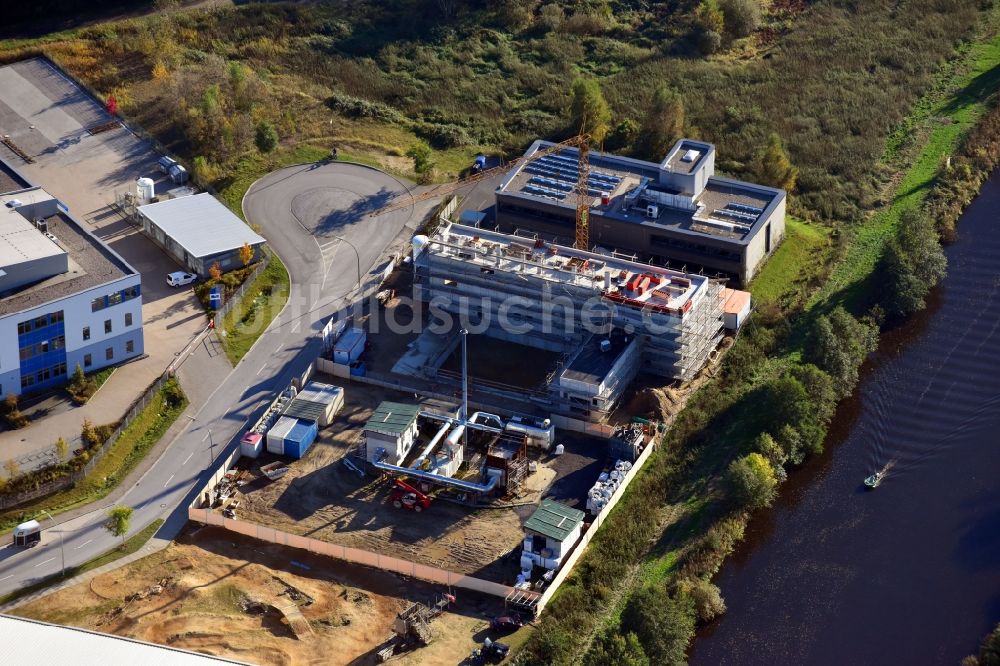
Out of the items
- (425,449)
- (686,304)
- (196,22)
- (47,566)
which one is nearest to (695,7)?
(196,22)

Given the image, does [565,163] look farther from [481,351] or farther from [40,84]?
[40,84]

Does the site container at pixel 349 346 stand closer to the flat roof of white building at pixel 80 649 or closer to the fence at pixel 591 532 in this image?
the fence at pixel 591 532

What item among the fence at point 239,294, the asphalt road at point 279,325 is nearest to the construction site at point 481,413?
the asphalt road at point 279,325

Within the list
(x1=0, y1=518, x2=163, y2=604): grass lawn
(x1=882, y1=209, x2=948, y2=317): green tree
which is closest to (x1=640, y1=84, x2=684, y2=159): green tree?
(x1=882, y1=209, x2=948, y2=317): green tree

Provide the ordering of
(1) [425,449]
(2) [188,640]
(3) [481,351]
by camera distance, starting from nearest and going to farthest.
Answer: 1. (2) [188,640]
2. (1) [425,449]
3. (3) [481,351]

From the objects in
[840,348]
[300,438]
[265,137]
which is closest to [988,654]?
[840,348]

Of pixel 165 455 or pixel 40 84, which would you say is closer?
pixel 165 455
